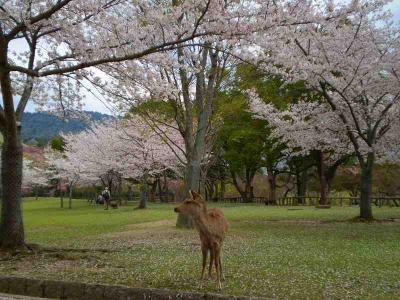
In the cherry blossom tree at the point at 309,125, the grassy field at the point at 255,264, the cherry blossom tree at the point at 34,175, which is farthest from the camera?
the cherry blossom tree at the point at 34,175

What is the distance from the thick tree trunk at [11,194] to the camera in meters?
10.3

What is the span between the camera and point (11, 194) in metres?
10.4

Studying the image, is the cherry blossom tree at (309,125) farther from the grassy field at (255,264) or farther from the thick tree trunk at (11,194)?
the thick tree trunk at (11,194)

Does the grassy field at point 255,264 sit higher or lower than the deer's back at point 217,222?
lower

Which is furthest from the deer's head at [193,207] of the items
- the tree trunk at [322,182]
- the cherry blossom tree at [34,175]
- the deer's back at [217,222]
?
the cherry blossom tree at [34,175]

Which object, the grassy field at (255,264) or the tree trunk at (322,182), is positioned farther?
the tree trunk at (322,182)

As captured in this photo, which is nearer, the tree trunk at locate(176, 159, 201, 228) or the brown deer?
the brown deer

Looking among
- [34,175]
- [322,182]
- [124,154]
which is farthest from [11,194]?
[34,175]

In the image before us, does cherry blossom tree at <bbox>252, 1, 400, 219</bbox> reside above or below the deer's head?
above

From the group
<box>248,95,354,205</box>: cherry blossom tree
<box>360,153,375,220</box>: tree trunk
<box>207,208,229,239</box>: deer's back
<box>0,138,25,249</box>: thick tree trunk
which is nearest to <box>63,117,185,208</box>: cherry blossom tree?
<box>248,95,354,205</box>: cherry blossom tree

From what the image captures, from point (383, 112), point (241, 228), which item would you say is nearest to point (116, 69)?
point (241, 228)

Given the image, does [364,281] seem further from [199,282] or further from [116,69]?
[116,69]

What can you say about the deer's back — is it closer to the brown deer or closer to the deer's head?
the brown deer

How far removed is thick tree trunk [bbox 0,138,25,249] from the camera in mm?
10266
